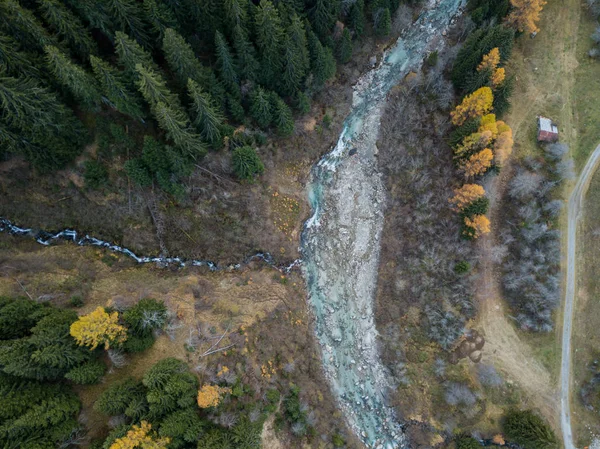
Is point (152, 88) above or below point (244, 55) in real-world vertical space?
below

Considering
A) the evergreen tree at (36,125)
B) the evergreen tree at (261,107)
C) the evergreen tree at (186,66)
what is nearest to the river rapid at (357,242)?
the evergreen tree at (261,107)

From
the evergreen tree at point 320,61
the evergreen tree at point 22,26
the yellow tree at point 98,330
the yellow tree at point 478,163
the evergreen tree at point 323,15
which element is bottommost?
the yellow tree at point 98,330

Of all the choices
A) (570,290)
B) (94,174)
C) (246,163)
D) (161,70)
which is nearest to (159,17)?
(161,70)

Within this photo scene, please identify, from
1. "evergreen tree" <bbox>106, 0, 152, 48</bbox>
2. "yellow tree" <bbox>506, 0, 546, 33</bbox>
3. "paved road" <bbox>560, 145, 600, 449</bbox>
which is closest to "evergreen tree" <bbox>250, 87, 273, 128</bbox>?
"evergreen tree" <bbox>106, 0, 152, 48</bbox>

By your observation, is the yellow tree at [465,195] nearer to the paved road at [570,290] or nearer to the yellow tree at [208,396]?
the paved road at [570,290]

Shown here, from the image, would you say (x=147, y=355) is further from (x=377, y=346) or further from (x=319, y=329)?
(x=377, y=346)

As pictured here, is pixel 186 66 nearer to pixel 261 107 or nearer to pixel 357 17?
pixel 261 107

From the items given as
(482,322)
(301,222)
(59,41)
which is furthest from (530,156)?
(59,41)
